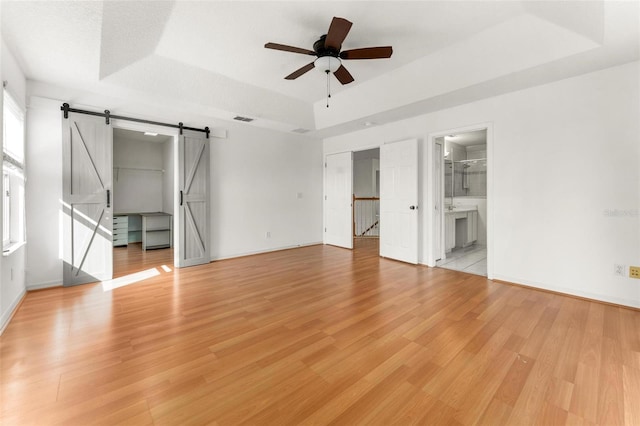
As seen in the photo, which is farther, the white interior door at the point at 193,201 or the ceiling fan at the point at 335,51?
the white interior door at the point at 193,201

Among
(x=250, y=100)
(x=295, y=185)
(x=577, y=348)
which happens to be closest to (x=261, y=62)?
(x=250, y=100)

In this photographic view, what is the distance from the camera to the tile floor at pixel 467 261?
469cm

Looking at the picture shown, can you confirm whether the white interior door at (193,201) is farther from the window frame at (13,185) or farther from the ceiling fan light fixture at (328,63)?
the ceiling fan light fixture at (328,63)

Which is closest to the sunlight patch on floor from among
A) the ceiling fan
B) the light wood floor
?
the light wood floor

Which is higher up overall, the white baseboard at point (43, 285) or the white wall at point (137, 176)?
the white wall at point (137, 176)

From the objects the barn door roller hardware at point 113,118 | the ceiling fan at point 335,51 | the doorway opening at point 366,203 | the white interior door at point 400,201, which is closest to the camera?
the ceiling fan at point 335,51

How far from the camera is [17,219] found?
3.43 metres

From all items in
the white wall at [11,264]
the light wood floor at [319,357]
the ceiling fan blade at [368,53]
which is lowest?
the light wood floor at [319,357]

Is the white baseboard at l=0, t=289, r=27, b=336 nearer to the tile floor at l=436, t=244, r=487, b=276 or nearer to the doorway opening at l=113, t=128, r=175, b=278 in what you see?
the doorway opening at l=113, t=128, r=175, b=278

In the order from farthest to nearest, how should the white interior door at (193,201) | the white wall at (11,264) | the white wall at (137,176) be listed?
1. the white wall at (137,176)
2. the white interior door at (193,201)
3. the white wall at (11,264)

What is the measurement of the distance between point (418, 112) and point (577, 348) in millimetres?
3883

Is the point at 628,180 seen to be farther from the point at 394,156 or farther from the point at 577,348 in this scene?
the point at 394,156

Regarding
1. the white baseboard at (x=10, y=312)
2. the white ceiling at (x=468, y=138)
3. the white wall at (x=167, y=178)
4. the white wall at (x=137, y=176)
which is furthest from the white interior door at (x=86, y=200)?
the white ceiling at (x=468, y=138)

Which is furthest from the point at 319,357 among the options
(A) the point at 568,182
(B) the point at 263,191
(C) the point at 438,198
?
(B) the point at 263,191
